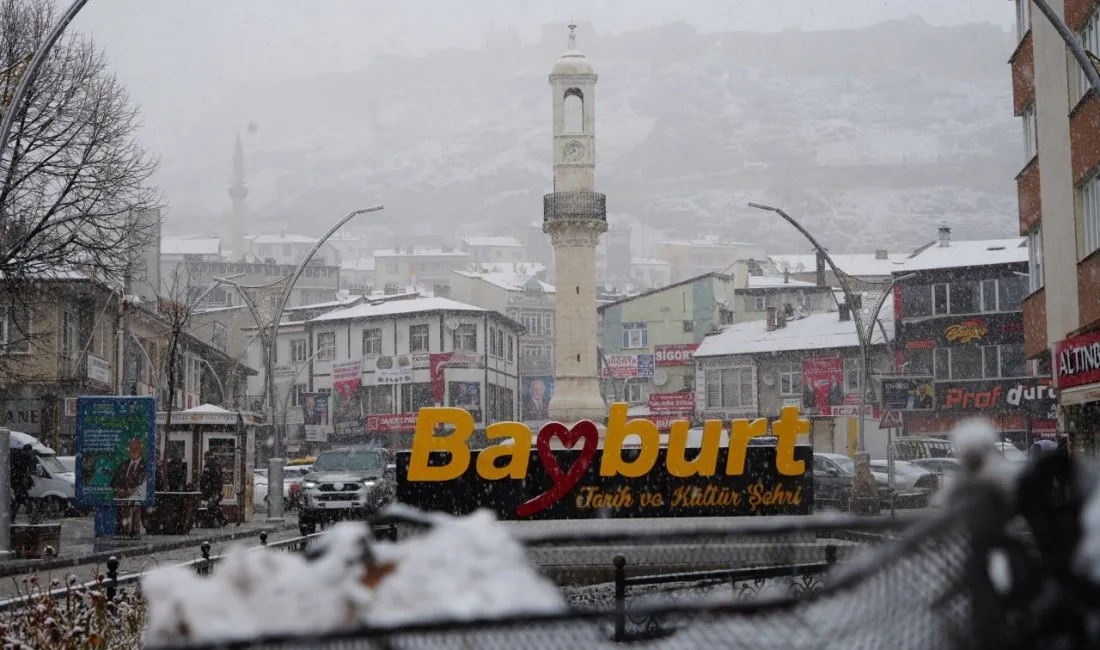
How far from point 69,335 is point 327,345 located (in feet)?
134

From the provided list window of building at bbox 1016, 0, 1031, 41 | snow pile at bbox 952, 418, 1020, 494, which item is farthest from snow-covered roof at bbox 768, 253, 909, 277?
snow pile at bbox 952, 418, 1020, 494

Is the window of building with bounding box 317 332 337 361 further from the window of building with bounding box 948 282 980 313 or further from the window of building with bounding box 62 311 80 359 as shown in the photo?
the window of building with bounding box 948 282 980 313

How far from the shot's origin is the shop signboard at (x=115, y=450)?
27984 mm

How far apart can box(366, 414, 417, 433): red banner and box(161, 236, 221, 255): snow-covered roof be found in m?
93.6

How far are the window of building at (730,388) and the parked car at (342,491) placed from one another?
1928 inches

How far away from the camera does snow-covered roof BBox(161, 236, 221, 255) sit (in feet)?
591

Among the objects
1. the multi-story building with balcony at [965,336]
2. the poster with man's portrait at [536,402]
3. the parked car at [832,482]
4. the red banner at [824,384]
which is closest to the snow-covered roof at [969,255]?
the multi-story building with balcony at [965,336]

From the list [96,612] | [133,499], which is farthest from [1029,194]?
[96,612]

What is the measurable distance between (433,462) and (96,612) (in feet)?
45.2

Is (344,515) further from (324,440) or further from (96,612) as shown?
(324,440)

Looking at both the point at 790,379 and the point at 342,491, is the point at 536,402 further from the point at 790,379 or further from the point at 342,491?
the point at 342,491

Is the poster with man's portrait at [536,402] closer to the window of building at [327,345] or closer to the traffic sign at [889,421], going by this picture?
the window of building at [327,345]

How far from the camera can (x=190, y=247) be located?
188625 mm

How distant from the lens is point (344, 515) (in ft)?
113
